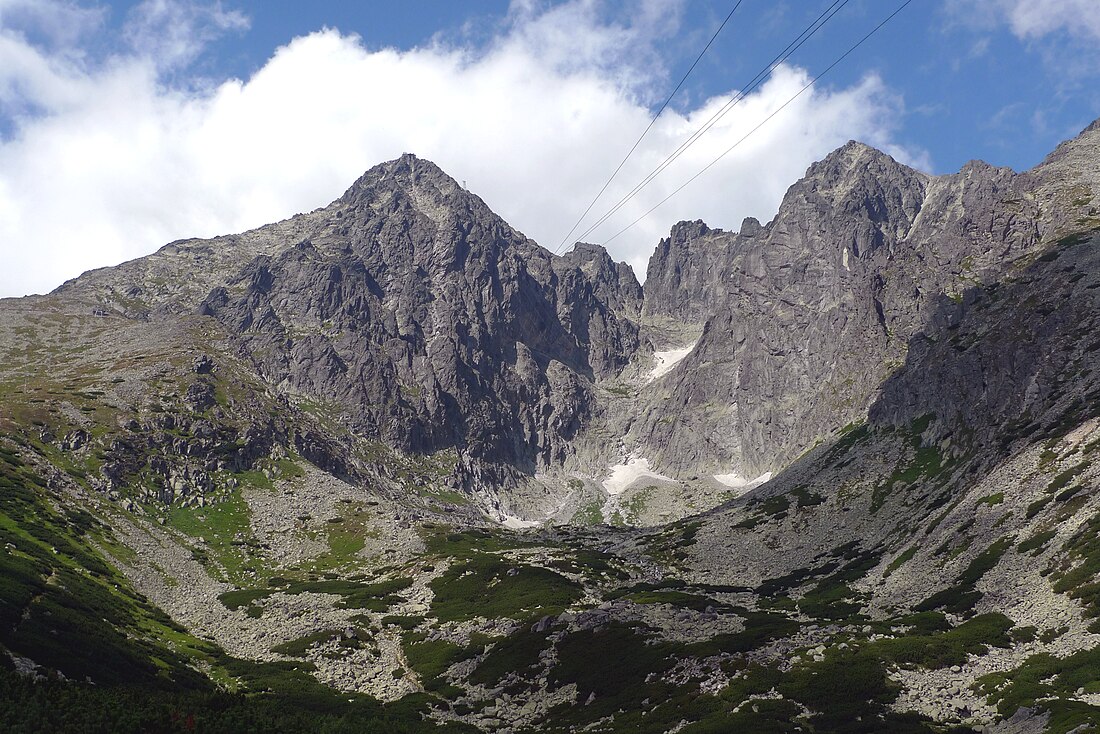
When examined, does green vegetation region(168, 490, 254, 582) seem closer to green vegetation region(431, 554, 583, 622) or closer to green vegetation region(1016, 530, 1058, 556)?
green vegetation region(431, 554, 583, 622)

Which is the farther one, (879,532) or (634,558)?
(634,558)

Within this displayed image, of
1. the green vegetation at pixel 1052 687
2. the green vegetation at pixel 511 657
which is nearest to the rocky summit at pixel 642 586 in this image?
the green vegetation at pixel 1052 687

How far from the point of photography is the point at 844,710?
1855 inches

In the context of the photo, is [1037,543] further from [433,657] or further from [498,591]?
[498,591]

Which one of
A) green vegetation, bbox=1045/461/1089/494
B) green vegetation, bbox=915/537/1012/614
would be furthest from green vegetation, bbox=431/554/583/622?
green vegetation, bbox=1045/461/1089/494

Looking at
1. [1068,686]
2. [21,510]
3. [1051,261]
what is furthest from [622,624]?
[1051,261]

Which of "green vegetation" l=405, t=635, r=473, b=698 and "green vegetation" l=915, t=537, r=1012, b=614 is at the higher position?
"green vegetation" l=405, t=635, r=473, b=698

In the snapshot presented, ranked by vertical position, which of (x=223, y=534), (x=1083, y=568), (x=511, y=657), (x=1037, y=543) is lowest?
(x=1037, y=543)

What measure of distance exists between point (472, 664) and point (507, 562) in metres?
61.2

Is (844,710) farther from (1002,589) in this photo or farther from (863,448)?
(863,448)

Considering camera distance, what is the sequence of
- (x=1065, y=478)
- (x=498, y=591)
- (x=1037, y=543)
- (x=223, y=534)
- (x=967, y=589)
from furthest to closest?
(x=223, y=534), (x=498, y=591), (x=1065, y=478), (x=967, y=589), (x=1037, y=543)

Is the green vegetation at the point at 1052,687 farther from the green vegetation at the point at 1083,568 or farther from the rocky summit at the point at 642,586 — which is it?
the green vegetation at the point at 1083,568

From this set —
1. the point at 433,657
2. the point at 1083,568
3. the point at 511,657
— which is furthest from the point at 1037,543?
the point at 433,657

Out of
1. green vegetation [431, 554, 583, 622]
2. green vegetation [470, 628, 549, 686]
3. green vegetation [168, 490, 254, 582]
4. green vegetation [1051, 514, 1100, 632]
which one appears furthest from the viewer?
green vegetation [168, 490, 254, 582]
